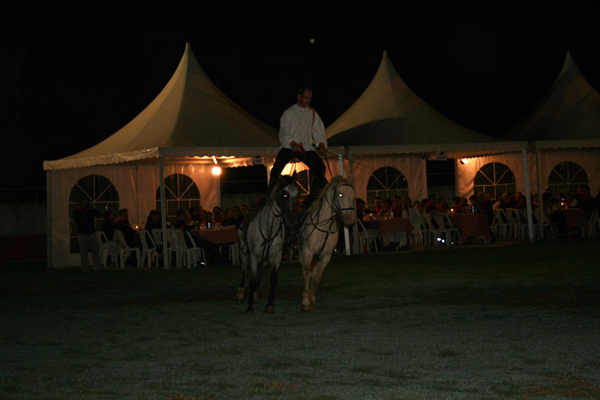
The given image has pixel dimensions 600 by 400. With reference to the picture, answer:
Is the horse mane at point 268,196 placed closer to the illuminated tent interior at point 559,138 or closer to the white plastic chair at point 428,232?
the white plastic chair at point 428,232

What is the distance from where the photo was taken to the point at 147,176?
2289 cm

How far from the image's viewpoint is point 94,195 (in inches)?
845

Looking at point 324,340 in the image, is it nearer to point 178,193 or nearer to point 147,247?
point 147,247

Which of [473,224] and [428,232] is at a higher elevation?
[473,224]

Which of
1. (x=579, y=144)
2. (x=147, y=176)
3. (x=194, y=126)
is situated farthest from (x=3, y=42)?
(x=579, y=144)

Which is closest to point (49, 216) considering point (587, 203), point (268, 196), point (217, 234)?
point (217, 234)

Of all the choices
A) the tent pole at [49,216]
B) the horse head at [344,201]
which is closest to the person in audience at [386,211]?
the tent pole at [49,216]

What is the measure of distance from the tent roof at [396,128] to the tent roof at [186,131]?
2327 millimetres

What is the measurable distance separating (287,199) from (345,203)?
66 cm

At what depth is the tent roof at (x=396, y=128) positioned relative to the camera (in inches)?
812

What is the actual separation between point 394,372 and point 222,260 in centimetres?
1271

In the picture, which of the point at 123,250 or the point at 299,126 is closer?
the point at 299,126

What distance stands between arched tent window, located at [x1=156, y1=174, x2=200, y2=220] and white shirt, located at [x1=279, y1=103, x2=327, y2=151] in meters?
13.1

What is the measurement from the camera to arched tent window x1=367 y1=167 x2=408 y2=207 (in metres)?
24.2
